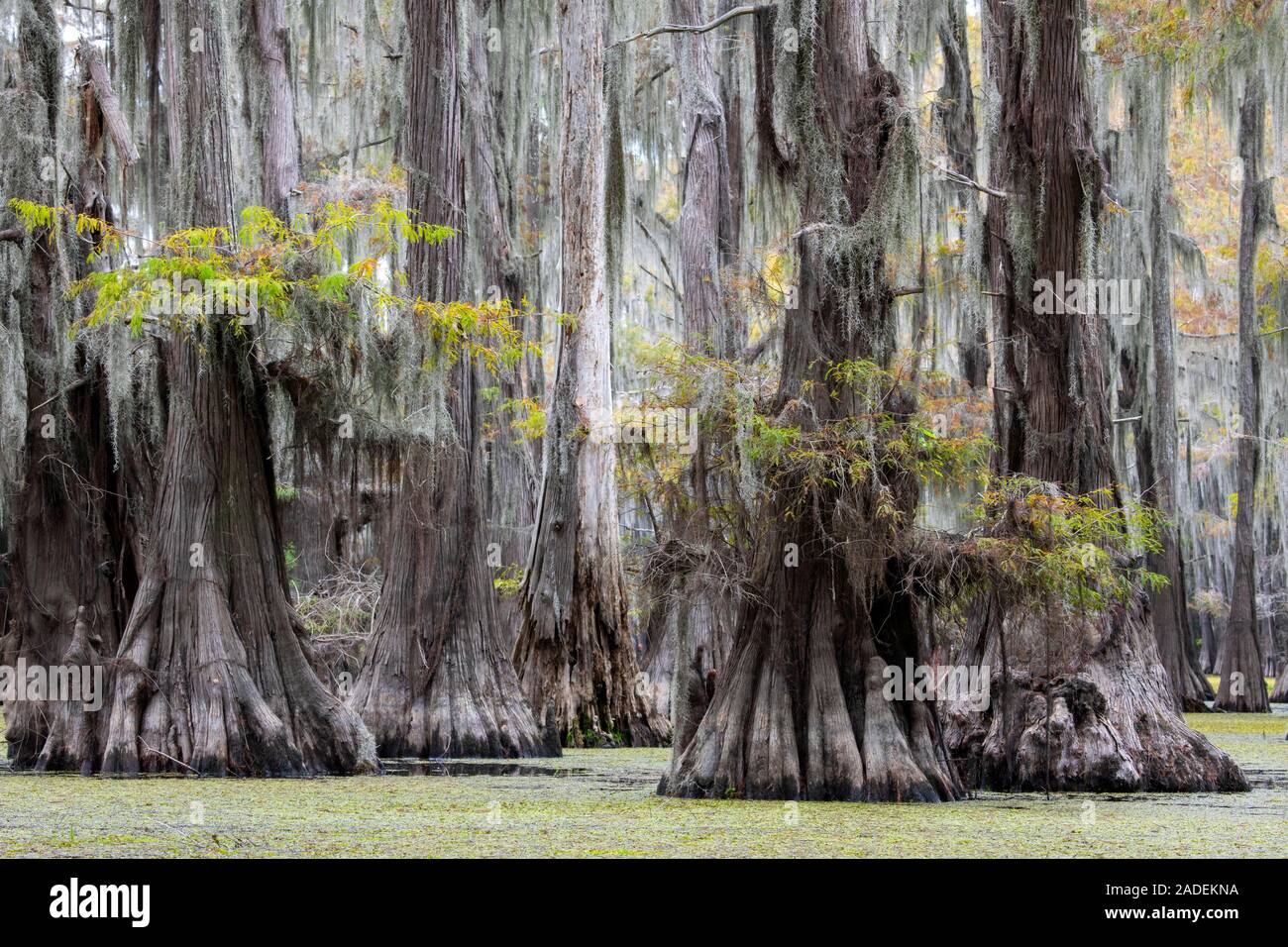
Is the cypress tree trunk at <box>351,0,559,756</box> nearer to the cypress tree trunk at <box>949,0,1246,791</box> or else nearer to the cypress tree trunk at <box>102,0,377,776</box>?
the cypress tree trunk at <box>102,0,377,776</box>

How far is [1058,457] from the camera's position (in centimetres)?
1147

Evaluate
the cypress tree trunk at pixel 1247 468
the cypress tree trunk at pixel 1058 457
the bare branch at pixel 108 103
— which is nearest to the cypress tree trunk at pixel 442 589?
the bare branch at pixel 108 103

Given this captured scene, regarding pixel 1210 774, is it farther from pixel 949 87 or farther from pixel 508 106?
pixel 508 106

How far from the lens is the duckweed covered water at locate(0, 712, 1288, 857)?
6641mm

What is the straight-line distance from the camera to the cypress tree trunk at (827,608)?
907 centimetres

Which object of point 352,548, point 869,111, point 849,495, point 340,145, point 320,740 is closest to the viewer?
point 849,495

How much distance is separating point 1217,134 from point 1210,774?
2439 cm

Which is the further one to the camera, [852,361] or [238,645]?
[238,645]

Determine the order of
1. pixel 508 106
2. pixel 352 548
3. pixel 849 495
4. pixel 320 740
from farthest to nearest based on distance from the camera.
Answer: pixel 508 106
pixel 352 548
pixel 320 740
pixel 849 495

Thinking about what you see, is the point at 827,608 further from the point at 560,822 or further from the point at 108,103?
the point at 108,103

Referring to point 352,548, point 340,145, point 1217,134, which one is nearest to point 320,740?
point 352,548

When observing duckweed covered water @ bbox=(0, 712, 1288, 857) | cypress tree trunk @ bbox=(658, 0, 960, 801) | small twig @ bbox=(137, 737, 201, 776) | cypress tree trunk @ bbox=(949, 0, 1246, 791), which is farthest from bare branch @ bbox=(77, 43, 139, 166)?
cypress tree trunk @ bbox=(949, 0, 1246, 791)

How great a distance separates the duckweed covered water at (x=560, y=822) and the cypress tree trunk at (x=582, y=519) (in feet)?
15.8

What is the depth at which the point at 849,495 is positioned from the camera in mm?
8977
